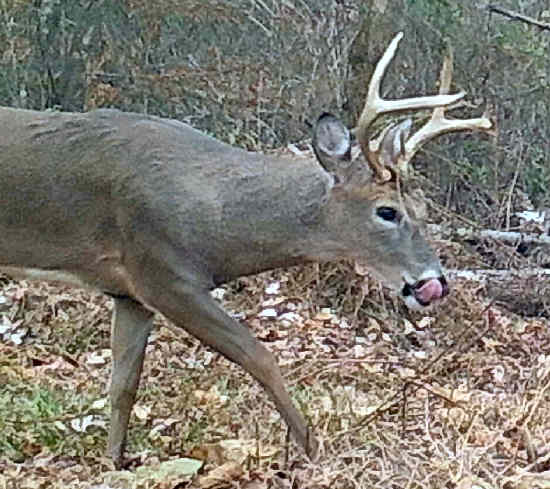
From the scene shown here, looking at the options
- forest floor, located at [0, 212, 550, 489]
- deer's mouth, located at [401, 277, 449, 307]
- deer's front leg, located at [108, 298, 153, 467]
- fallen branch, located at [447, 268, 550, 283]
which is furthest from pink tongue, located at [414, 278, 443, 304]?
fallen branch, located at [447, 268, 550, 283]

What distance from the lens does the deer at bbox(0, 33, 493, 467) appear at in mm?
5621

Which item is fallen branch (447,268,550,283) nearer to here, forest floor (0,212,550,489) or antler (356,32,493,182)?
forest floor (0,212,550,489)

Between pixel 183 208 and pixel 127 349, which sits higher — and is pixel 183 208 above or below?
above

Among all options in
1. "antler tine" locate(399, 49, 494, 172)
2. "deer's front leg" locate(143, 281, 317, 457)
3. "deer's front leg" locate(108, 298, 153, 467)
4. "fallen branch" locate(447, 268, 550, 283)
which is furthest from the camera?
"fallen branch" locate(447, 268, 550, 283)

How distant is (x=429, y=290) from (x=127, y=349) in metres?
1.26

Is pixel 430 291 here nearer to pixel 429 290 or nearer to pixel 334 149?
pixel 429 290

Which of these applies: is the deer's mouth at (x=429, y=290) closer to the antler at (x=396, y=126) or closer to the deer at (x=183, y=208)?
the deer at (x=183, y=208)

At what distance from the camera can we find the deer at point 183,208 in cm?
562

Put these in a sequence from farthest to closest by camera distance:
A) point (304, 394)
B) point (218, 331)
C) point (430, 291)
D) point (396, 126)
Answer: point (304, 394) → point (396, 126) → point (430, 291) → point (218, 331)

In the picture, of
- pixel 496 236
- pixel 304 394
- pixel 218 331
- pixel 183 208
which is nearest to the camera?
pixel 218 331

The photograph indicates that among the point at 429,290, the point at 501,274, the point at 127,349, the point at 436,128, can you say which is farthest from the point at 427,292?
the point at 501,274

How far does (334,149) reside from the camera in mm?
5828

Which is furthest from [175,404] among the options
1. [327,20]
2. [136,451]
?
[327,20]

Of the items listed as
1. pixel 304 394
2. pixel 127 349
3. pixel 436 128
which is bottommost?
pixel 304 394
